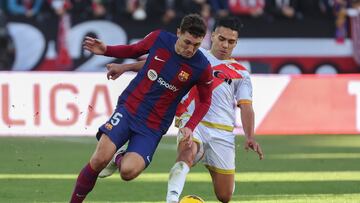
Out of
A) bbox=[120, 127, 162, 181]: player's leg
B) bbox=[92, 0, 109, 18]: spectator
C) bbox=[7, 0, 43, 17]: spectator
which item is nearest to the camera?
bbox=[120, 127, 162, 181]: player's leg

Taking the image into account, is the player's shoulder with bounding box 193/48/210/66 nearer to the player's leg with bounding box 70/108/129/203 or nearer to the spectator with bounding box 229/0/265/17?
the player's leg with bounding box 70/108/129/203

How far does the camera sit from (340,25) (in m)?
26.9

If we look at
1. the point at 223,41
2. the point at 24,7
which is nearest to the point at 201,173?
the point at 223,41

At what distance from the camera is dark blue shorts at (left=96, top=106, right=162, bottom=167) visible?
8.80 meters

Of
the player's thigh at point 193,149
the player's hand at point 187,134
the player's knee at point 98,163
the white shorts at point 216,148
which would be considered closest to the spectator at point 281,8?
the white shorts at point 216,148

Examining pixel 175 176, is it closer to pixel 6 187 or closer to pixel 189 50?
pixel 189 50

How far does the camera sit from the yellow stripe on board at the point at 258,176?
13277 millimetres

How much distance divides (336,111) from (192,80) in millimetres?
11396

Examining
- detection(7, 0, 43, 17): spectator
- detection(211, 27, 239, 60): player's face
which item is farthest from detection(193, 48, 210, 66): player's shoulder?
detection(7, 0, 43, 17): spectator

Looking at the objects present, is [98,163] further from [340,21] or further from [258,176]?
[340,21]

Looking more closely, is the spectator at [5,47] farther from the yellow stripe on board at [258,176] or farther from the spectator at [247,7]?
the yellow stripe on board at [258,176]

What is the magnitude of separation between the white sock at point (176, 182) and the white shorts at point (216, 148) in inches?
21.1

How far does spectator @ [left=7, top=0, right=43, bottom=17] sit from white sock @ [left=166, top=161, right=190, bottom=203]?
16.7m

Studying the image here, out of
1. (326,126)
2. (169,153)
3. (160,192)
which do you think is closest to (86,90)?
(169,153)
